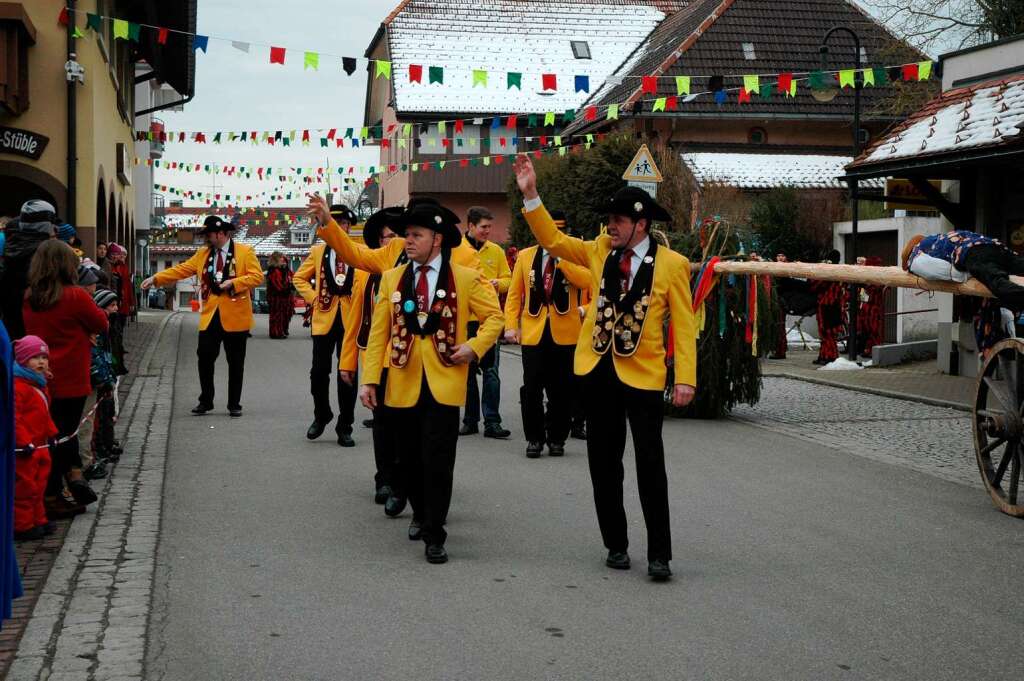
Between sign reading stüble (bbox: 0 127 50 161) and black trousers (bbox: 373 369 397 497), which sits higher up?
sign reading stüble (bbox: 0 127 50 161)

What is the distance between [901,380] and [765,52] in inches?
969

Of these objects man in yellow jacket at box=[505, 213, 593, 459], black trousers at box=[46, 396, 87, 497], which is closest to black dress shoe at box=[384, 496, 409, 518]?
black trousers at box=[46, 396, 87, 497]

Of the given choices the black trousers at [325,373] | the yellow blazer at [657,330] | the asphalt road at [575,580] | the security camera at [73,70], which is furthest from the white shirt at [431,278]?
the security camera at [73,70]

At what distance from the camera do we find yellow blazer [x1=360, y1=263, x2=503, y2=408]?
22.4 feet

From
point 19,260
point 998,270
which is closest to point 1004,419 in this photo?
point 998,270

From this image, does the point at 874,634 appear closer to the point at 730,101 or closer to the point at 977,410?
the point at 977,410

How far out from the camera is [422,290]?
22.7ft

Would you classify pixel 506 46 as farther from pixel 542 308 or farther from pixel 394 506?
pixel 394 506

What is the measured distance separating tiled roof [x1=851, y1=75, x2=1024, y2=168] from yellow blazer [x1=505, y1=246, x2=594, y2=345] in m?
5.62

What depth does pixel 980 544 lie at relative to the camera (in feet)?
23.5

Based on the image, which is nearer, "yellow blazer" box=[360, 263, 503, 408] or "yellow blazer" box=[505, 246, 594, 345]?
"yellow blazer" box=[360, 263, 503, 408]

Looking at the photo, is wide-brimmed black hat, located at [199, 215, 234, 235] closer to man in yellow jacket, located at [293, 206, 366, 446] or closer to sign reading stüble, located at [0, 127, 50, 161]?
man in yellow jacket, located at [293, 206, 366, 446]

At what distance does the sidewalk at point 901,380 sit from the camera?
15183 mm

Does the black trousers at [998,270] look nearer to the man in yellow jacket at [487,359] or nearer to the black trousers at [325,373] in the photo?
the man in yellow jacket at [487,359]
